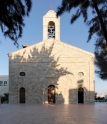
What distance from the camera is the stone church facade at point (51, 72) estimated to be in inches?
1423

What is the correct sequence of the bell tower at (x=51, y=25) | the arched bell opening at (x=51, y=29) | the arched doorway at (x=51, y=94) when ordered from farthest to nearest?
the arched doorway at (x=51, y=94), the arched bell opening at (x=51, y=29), the bell tower at (x=51, y=25)

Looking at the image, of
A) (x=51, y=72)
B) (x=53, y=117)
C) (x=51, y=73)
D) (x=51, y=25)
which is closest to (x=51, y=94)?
(x=51, y=73)

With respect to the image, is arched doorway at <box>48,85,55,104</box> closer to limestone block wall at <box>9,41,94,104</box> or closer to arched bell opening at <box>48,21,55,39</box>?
limestone block wall at <box>9,41,94,104</box>

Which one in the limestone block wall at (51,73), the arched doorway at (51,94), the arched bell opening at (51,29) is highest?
the arched bell opening at (51,29)

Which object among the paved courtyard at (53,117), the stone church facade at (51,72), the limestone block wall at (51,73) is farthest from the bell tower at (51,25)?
the paved courtyard at (53,117)

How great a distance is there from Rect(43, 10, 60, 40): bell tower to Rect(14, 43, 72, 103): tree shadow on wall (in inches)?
64.6

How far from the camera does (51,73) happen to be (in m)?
36.5

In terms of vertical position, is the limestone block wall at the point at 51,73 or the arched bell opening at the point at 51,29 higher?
the arched bell opening at the point at 51,29

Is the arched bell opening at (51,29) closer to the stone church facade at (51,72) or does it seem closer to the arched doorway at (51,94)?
the stone church facade at (51,72)

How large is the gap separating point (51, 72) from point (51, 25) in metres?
6.96

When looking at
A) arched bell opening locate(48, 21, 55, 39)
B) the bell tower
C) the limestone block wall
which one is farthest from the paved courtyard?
arched bell opening locate(48, 21, 55, 39)

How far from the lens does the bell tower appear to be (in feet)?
117

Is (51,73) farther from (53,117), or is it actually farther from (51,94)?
(53,117)

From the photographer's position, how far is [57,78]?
3641cm
